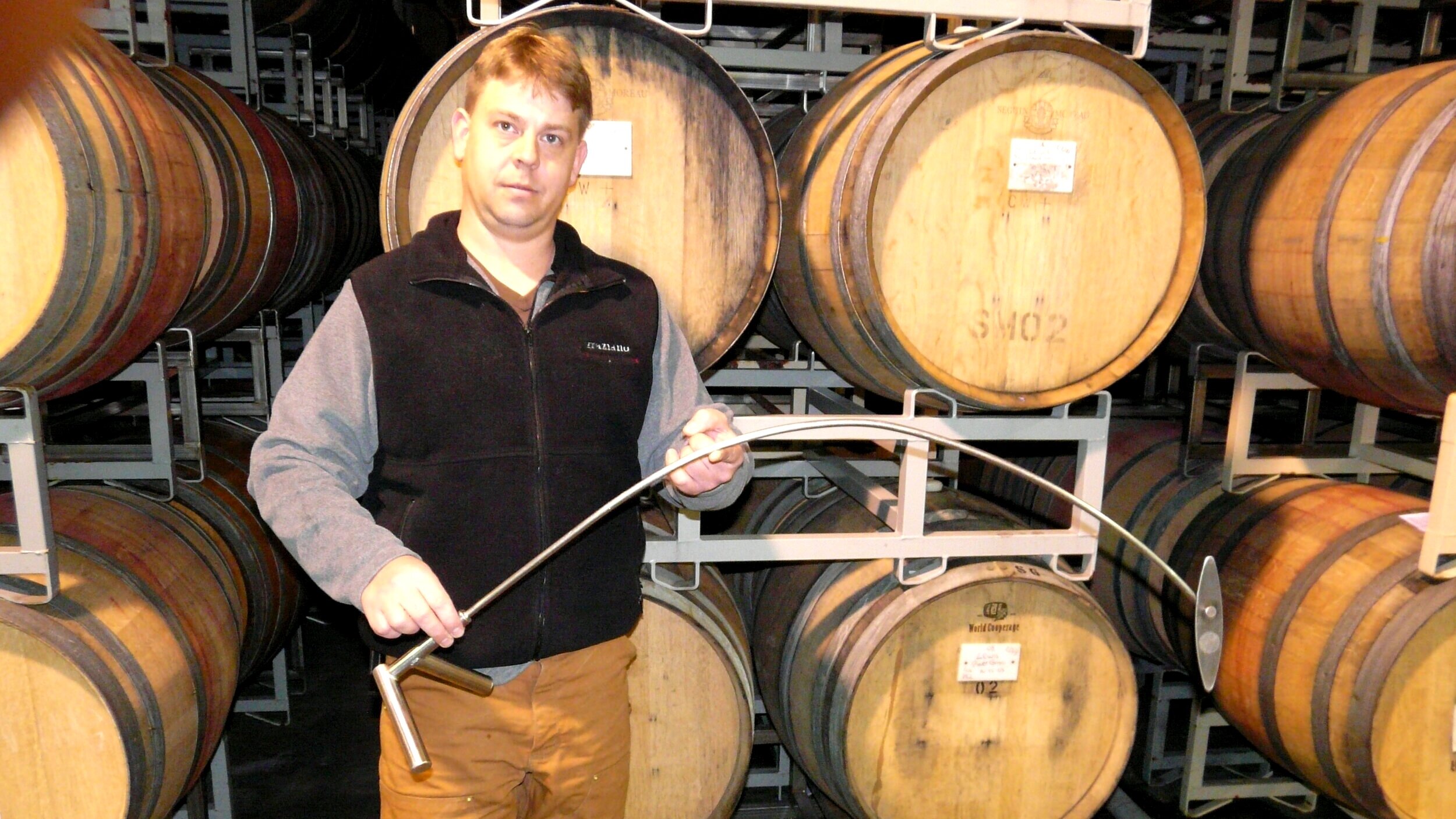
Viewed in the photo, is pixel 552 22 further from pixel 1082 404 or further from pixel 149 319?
pixel 1082 404

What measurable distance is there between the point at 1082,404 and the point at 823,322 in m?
2.05

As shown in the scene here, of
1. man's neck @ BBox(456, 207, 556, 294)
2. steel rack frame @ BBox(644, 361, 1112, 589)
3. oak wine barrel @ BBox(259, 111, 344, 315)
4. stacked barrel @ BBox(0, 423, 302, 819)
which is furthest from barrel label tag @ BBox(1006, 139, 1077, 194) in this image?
oak wine barrel @ BBox(259, 111, 344, 315)

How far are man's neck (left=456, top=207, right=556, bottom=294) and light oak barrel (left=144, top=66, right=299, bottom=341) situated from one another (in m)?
1.03

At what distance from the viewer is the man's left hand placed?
1785 mm

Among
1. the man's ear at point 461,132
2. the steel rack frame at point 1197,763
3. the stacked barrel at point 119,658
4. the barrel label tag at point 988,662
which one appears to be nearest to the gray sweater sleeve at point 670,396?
the man's ear at point 461,132

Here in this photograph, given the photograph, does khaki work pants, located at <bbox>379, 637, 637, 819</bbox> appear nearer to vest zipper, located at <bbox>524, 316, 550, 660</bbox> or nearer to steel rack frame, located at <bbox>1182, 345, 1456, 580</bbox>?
vest zipper, located at <bbox>524, 316, 550, 660</bbox>

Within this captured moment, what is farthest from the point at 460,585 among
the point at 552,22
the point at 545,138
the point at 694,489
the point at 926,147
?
the point at 926,147

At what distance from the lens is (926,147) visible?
7.03 feet

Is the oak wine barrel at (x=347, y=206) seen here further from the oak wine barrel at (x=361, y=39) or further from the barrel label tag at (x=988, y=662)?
the barrel label tag at (x=988, y=662)

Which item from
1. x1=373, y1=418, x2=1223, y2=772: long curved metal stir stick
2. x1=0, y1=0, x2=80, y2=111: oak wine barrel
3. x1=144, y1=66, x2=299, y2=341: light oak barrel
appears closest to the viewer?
x1=0, y1=0, x2=80, y2=111: oak wine barrel

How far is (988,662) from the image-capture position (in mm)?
2441

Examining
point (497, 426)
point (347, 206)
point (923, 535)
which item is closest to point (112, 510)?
point (497, 426)

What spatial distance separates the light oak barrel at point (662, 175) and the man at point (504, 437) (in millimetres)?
147

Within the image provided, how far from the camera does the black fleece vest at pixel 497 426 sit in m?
1.84
